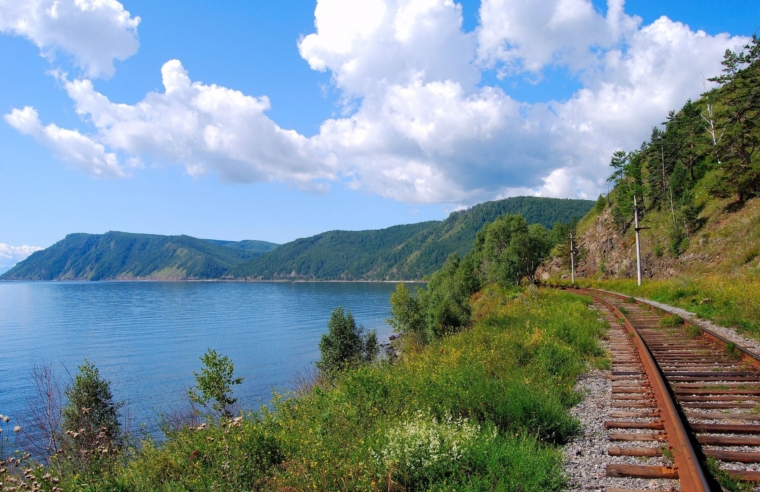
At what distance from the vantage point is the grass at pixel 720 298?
1316 cm

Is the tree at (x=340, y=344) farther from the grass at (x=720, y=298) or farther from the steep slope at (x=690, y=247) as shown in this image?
A: the steep slope at (x=690, y=247)

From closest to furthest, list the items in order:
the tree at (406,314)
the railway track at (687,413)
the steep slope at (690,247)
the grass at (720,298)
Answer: the railway track at (687,413)
the grass at (720,298)
the steep slope at (690,247)
the tree at (406,314)

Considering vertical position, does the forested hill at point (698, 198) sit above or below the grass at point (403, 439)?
above

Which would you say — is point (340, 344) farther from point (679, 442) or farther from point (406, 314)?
point (679, 442)

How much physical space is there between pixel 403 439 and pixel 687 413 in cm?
437

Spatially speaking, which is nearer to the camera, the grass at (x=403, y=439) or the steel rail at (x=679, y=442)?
the steel rail at (x=679, y=442)

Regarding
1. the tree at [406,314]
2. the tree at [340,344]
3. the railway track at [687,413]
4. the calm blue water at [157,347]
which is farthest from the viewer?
the tree at [406,314]

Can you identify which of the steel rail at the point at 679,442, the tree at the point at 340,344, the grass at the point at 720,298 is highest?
the grass at the point at 720,298

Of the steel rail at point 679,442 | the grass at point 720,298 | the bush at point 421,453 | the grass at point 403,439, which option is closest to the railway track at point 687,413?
the steel rail at point 679,442

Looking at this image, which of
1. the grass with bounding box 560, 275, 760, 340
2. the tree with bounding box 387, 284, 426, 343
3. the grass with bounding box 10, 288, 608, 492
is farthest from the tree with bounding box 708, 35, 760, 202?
the grass with bounding box 10, 288, 608, 492

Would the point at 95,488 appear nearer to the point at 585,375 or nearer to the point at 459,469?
the point at 459,469

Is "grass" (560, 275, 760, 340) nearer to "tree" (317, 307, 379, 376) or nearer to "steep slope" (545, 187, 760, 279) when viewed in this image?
"steep slope" (545, 187, 760, 279)

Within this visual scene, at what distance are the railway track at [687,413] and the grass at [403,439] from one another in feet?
2.71

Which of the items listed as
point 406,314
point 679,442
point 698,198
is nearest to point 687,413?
point 679,442
